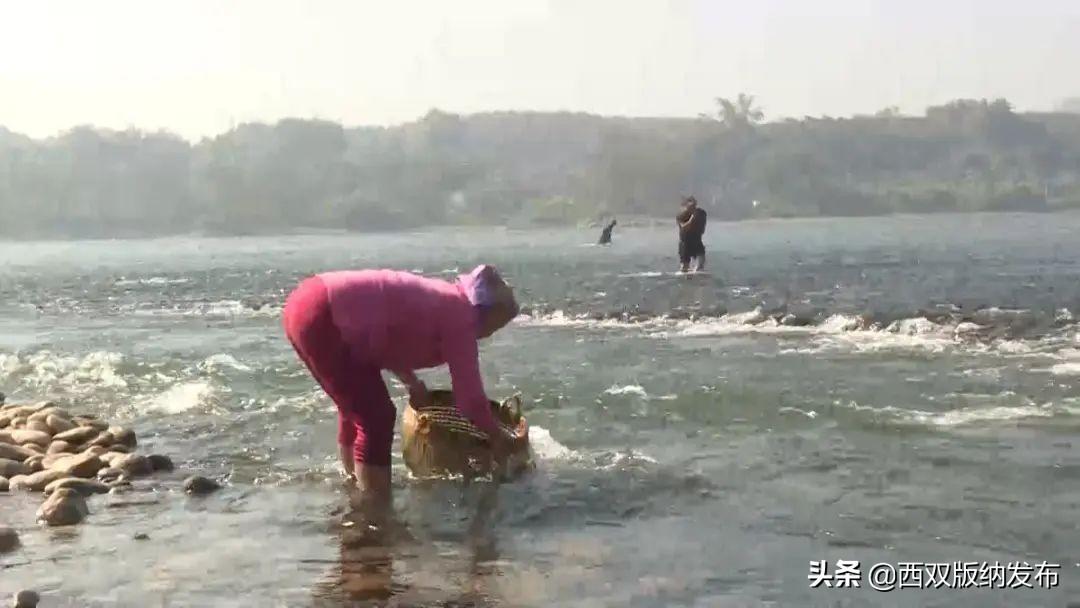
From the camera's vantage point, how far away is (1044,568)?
653 centimetres

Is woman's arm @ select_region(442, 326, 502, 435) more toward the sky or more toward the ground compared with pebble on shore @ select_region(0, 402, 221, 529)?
more toward the sky

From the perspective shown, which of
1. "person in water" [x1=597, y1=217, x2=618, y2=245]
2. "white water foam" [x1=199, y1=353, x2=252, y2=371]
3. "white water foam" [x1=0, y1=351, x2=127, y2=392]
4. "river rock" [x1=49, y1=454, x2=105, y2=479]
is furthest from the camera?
"person in water" [x1=597, y1=217, x2=618, y2=245]

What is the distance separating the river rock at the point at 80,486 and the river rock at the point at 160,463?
0.76 m

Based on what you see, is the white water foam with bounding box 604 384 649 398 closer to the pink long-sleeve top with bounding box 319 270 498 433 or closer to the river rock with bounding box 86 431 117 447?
the river rock with bounding box 86 431 117 447

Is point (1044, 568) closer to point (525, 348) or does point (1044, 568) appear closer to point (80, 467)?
point (80, 467)

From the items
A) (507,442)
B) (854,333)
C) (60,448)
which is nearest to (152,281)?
(854,333)

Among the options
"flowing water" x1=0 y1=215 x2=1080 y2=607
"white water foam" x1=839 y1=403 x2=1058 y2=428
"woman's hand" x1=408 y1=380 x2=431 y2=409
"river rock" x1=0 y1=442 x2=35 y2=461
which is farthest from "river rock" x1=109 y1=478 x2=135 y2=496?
"white water foam" x1=839 y1=403 x2=1058 y2=428

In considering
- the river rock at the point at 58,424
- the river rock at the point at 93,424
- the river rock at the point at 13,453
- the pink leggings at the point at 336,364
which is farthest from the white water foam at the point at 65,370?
the pink leggings at the point at 336,364

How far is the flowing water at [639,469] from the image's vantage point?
21.5 feet

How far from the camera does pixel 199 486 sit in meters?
8.78

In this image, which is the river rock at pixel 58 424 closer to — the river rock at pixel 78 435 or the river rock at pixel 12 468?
the river rock at pixel 78 435

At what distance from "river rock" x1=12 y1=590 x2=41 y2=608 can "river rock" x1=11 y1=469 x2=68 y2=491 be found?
9.86 ft

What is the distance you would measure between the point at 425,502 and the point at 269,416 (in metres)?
4.39

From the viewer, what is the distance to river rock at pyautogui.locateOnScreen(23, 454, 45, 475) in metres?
9.52
